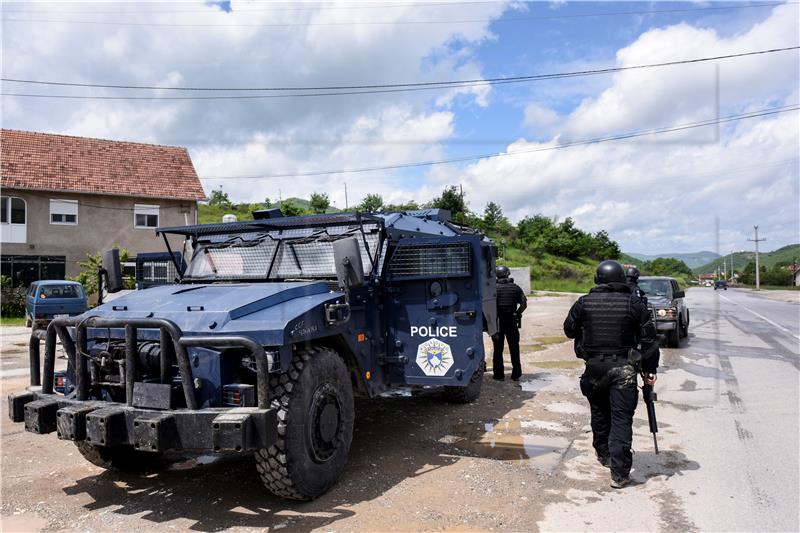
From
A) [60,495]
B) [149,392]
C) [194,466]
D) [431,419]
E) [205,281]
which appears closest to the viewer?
[149,392]

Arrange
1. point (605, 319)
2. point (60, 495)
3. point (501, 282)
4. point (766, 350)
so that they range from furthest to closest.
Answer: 1. point (766, 350)
2. point (501, 282)
3. point (605, 319)
4. point (60, 495)

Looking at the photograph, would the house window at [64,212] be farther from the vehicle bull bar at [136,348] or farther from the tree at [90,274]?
the vehicle bull bar at [136,348]

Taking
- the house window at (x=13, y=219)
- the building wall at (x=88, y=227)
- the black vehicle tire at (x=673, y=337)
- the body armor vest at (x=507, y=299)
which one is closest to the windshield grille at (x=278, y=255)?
the body armor vest at (x=507, y=299)

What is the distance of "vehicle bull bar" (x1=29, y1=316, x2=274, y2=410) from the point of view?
11.8 feet

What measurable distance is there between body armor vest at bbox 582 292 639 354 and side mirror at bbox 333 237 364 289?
1.93 metres

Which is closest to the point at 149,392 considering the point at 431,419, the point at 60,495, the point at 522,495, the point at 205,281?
the point at 60,495

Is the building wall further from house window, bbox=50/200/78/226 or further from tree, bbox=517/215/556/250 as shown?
tree, bbox=517/215/556/250

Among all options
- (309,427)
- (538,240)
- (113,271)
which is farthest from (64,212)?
(538,240)

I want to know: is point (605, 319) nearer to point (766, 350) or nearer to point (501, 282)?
point (501, 282)

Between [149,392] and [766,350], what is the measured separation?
1213 centimetres

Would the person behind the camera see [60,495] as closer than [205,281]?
Yes

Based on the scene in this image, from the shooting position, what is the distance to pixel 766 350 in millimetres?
11750

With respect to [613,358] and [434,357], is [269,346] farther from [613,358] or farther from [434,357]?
[613,358]

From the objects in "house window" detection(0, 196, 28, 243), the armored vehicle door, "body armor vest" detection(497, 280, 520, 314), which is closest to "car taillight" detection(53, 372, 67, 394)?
the armored vehicle door
